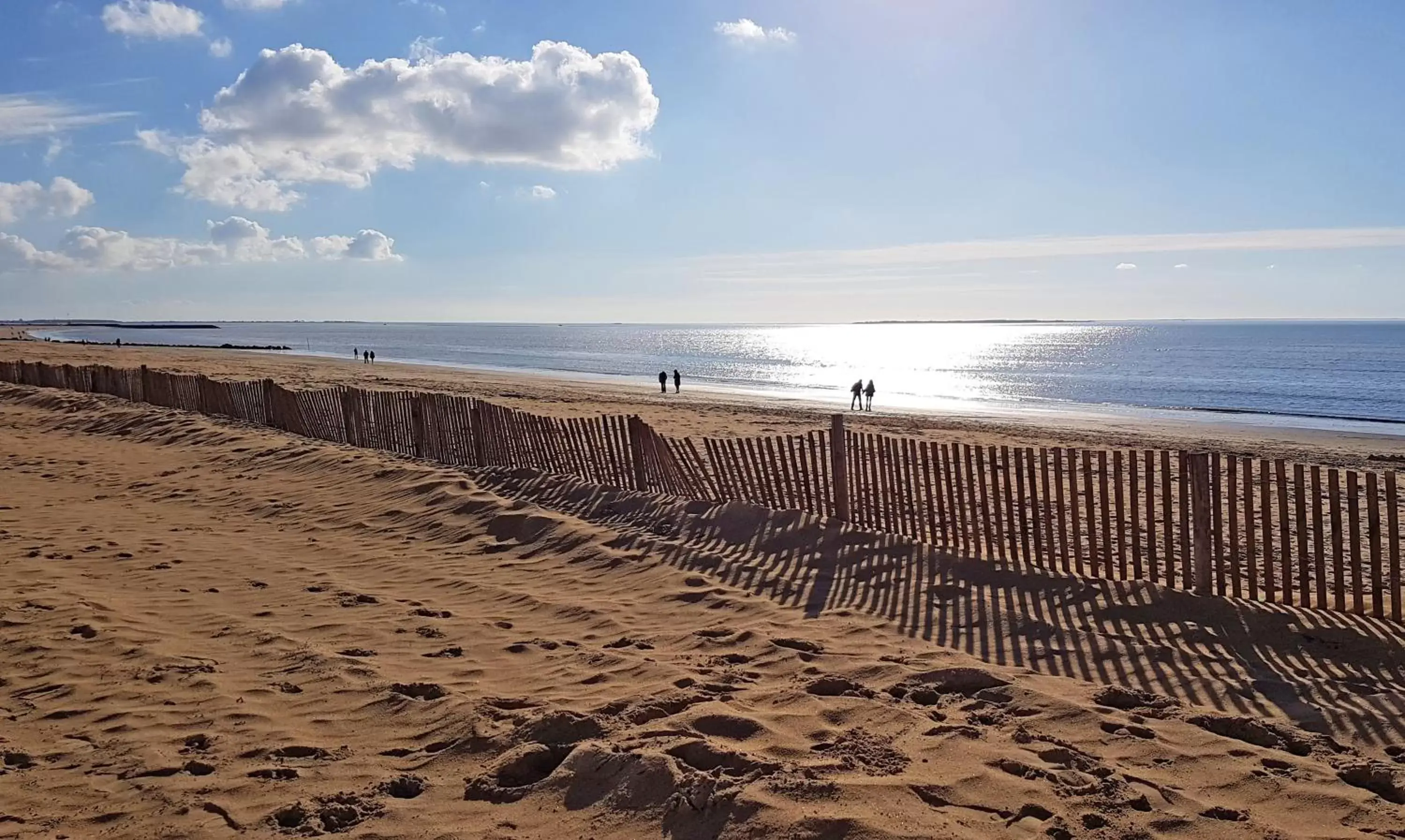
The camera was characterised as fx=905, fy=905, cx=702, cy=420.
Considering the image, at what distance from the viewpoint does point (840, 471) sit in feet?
26.3

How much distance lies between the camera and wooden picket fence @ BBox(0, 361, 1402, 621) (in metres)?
5.71

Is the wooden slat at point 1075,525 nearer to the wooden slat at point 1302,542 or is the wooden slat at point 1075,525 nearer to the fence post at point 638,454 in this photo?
the wooden slat at point 1302,542

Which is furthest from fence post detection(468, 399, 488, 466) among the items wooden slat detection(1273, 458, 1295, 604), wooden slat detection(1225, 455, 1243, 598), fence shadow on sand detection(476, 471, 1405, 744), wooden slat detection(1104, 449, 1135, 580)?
wooden slat detection(1273, 458, 1295, 604)

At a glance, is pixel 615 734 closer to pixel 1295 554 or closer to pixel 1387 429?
pixel 1295 554

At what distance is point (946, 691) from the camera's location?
4609 mm

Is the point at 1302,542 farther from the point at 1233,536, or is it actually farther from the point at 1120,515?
the point at 1120,515

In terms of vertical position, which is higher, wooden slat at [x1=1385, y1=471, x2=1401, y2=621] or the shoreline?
wooden slat at [x1=1385, y1=471, x2=1401, y2=621]

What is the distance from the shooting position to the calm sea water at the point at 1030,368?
39.9 m

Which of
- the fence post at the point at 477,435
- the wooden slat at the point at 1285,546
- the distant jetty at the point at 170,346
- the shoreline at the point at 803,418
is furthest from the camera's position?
the distant jetty at the point at 170,346

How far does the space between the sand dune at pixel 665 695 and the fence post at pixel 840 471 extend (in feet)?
1.06

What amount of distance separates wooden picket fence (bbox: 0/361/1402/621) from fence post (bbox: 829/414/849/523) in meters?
0.02

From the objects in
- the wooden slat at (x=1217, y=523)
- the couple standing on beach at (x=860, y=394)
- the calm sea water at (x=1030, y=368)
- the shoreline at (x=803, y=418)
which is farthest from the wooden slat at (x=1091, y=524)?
the calm sea water at (x=1030, y=368)

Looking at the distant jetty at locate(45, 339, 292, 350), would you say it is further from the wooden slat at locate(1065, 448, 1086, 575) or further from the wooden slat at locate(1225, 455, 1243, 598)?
the wooden slat at locate(1225, 455, 1243, 598)

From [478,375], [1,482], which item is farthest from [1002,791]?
[478,375]
